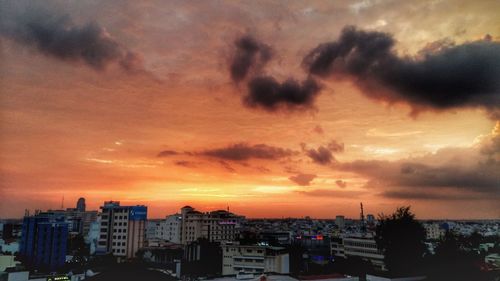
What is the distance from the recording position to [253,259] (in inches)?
915

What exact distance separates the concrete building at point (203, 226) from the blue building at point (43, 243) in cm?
1197

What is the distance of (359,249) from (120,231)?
17.6 metres

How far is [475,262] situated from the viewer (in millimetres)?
16469

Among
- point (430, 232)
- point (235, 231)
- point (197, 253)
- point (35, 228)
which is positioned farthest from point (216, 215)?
point (430, 232)

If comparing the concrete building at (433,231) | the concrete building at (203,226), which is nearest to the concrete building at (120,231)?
the concrete building at (203,226)

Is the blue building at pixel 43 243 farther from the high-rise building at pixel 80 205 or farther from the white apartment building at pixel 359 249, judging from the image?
the high-rise building at pixel 80 205

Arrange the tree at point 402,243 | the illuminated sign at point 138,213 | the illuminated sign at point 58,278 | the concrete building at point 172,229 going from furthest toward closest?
the concrete building at point 172,229
the illuminated sign at point 138,213
the illuminated sign at point 58,278
the tree at point 402,243

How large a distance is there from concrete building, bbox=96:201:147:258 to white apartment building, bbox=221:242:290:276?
7.24 meters

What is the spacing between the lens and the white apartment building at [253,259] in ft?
74.3

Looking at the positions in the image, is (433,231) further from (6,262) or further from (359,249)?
(6,262)

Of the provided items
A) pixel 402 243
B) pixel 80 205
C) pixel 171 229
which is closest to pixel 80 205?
pixel 80 205

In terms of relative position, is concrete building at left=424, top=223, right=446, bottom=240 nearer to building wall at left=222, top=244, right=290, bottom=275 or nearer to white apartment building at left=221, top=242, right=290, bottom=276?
white apartment building at left=221, top=242, right=290, bottom=276

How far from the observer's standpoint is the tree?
A: 48.8 feet

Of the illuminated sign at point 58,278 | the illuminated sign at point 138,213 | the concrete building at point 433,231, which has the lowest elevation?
the illuminated sign at point 58,278
